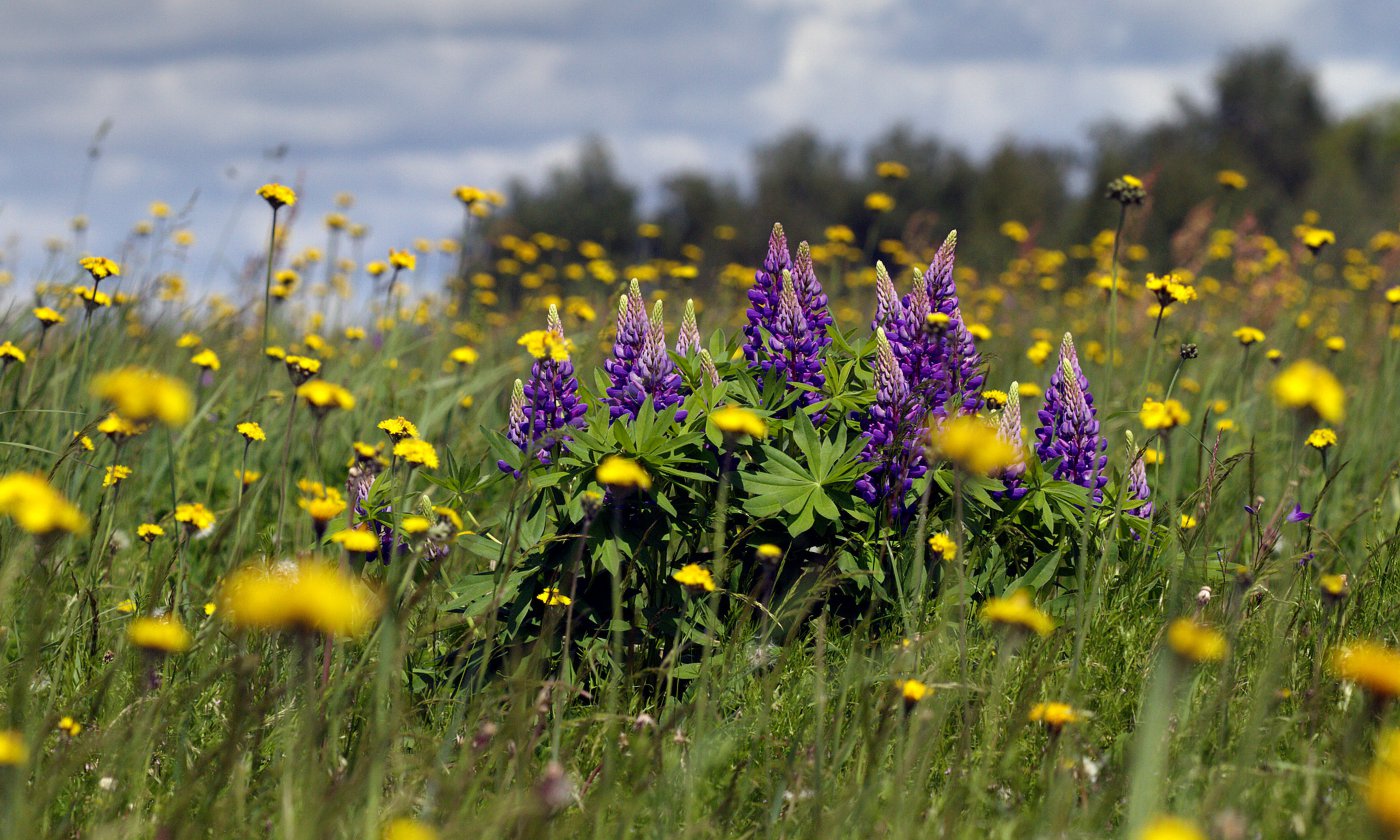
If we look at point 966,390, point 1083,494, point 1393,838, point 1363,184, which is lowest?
point 1393,838

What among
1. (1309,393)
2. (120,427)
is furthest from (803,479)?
(120,427)

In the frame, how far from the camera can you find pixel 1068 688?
2.50 meters

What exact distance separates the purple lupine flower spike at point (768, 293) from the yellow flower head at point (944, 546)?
30.0 inches

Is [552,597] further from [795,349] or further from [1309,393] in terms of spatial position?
[1309,393]

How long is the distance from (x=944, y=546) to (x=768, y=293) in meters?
0.90

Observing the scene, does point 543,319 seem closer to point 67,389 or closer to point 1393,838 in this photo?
point 67,389

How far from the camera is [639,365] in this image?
2945 millimetres

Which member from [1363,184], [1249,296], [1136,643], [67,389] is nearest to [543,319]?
[67,389]

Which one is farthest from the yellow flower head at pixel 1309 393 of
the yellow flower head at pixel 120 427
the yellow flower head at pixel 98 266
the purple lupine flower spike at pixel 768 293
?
the yellow flower head at pixel 98 266

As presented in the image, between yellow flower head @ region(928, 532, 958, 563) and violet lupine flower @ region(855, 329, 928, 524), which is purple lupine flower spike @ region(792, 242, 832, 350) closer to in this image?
violet lupine flower @ region(855, 329, 928, 524)

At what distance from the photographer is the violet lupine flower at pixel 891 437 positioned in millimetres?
2871

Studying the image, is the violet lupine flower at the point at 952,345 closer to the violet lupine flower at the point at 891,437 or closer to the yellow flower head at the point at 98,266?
the violet lupine flower at the point at 891,437

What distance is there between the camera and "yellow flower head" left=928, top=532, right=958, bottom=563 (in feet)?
8.96

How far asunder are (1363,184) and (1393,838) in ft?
149
